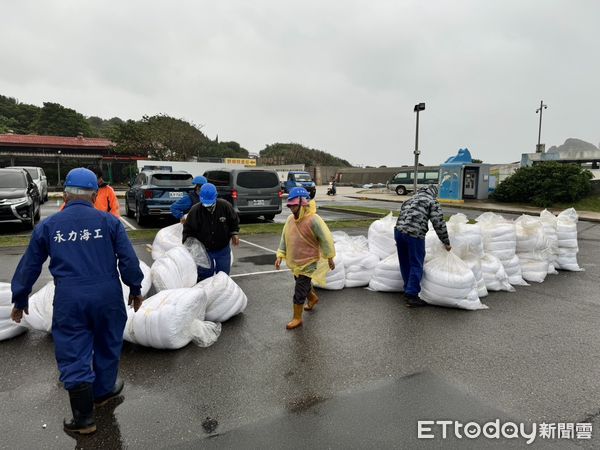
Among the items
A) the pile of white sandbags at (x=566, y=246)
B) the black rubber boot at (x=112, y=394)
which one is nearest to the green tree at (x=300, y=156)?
the pile of white sandbags at (x=566, y=246)

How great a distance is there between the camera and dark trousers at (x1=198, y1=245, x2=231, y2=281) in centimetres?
495

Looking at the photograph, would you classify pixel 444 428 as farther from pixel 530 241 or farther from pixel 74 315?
pixel 530 241

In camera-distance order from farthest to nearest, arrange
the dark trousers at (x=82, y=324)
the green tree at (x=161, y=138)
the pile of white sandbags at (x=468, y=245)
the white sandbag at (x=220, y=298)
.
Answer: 1. the green tree at (x=161, y=138)
2. the pile of white sandbags at (x=468, y=245)
3. the white sandbag at (x=220, y=298)
4. the dark trousers at (x=82, y=324)

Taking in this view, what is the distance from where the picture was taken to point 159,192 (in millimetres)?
11758

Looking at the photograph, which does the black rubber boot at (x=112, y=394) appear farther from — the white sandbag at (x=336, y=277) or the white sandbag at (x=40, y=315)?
the white sandbag at (x=336, y=277)

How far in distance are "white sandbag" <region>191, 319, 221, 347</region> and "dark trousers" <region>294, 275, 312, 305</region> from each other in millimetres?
952

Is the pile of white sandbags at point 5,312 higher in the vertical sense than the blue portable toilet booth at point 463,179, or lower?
lower

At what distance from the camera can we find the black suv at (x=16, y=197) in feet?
32.8

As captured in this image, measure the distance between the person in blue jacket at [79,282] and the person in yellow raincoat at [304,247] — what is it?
203 centimetres

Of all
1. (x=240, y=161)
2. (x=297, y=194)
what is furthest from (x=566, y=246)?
(x=240, y=161)

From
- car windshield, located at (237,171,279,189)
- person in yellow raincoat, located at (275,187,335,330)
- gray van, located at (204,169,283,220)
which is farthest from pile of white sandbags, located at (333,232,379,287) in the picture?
car windshield, located at (237,171,279,189)

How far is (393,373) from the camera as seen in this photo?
3.43 metres

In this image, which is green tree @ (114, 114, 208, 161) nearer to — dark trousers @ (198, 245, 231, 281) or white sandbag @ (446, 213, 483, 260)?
dark trousers @ (198, 245, 231, 281)

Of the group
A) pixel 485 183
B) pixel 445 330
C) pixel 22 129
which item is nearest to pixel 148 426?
pixel 445 330
